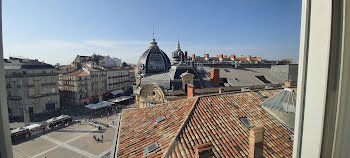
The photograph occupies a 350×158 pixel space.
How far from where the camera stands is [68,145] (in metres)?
18.0

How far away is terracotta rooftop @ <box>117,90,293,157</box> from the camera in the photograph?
5871 millimetres

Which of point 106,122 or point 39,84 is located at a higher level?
point 39,84

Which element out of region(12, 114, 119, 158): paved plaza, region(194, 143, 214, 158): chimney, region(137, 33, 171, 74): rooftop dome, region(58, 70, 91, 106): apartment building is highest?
region(137, 33, 171, 74): rooftop dome

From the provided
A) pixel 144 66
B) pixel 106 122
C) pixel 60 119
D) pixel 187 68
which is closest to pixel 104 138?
pixel 106 122

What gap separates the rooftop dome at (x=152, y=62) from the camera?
25.0m

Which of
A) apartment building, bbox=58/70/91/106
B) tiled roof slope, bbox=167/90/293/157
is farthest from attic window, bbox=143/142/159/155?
apartment building, bbox=58/70/91/106

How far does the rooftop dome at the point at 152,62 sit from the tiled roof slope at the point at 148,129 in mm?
14469

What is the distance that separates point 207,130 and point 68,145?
17.6 metres

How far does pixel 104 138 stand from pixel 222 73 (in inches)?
663

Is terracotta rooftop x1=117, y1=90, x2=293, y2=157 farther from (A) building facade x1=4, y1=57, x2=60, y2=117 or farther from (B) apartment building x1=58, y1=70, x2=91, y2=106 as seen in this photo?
(B) apartment building x1=58, y1=70, x2=91, y2=106

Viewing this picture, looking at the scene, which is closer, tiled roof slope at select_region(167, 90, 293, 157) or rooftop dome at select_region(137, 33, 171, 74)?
tiled roof slope at select_region(167, 90, 293, 157)

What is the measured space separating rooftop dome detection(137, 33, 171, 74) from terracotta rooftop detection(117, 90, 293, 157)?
15.2 metres

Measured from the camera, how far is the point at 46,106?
28547mm

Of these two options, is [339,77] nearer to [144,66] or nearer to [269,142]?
[269,142]
